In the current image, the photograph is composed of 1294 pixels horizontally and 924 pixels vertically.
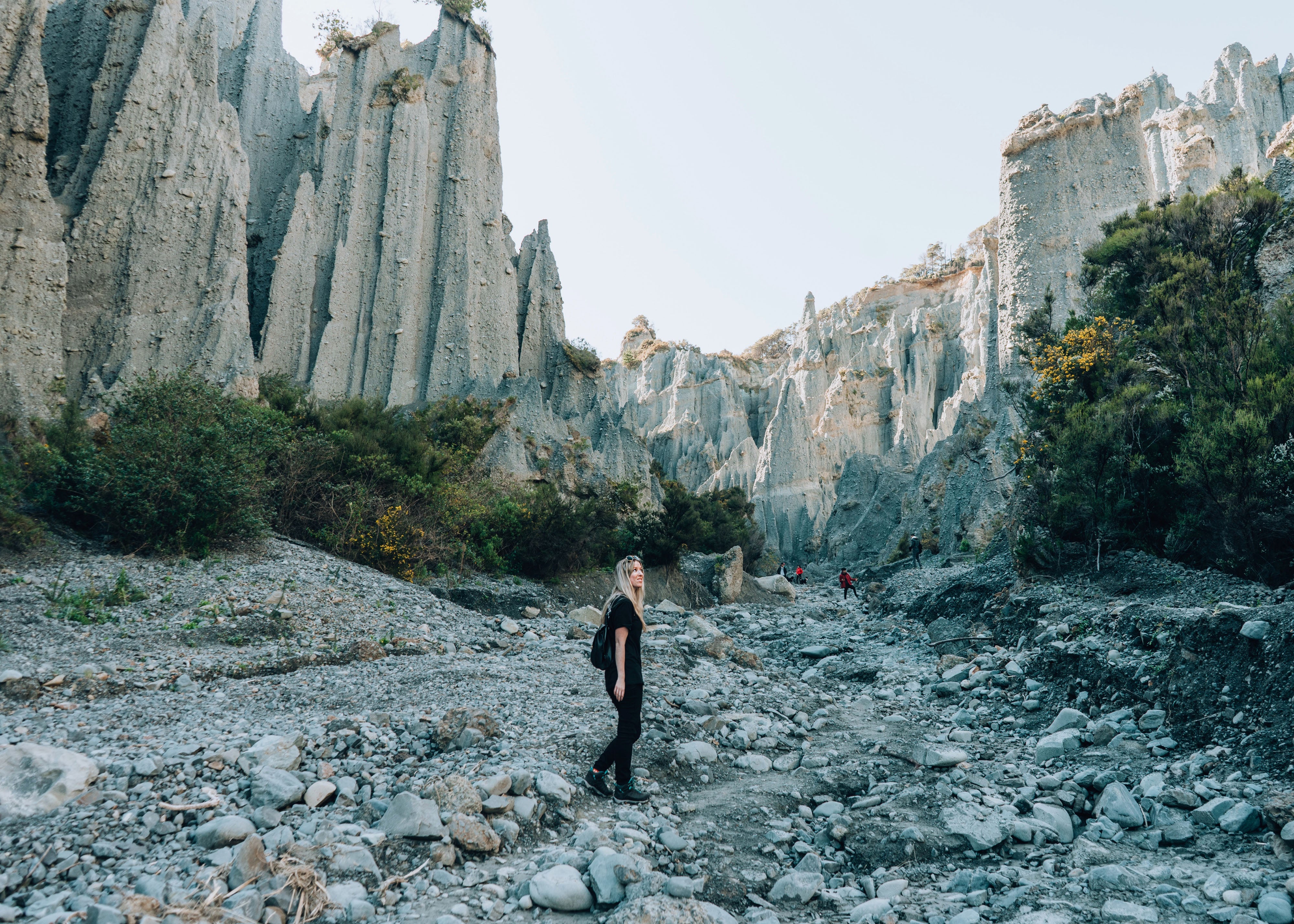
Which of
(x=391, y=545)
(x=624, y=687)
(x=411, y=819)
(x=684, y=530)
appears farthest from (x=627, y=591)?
(x=684, y=530)

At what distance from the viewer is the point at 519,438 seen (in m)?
27.2

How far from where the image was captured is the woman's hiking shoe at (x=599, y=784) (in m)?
5.29

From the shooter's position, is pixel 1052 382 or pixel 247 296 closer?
pixel 1052 382

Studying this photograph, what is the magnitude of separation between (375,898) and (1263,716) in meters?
6.43

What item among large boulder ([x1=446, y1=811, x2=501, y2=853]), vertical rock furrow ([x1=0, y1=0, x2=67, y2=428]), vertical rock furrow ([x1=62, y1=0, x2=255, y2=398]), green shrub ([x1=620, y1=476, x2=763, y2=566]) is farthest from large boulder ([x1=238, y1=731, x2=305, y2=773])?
vertical rock furrow ([x1=62, y1=0, x2=255, y2=398])

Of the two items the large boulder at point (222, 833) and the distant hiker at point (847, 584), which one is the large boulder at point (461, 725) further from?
the distant hiker at point (847, 584)

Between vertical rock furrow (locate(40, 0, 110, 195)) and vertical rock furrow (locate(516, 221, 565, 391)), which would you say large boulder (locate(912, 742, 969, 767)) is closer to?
vertical rock furrow (locate(40, 0, 110, 195))

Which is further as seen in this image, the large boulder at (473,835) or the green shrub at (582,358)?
the green shrub at (582,358)

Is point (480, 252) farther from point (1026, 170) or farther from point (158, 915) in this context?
point (158, 915)

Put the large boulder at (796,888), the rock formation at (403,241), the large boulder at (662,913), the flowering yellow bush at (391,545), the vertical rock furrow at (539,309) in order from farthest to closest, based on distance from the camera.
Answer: the vertical rock furrow at (539,309), the rock formation at (403,241), the flowering yellow bush at (391,545), the large boulder at (796,888), the large boulder at (662,913)

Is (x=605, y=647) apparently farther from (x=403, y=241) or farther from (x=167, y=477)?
(x=403, y=241)

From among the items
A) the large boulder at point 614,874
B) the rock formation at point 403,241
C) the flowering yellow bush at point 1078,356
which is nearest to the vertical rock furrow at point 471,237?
the rock formation at point 403,241

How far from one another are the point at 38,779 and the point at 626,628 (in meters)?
3.62

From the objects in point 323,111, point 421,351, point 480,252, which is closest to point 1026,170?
point 480,252
